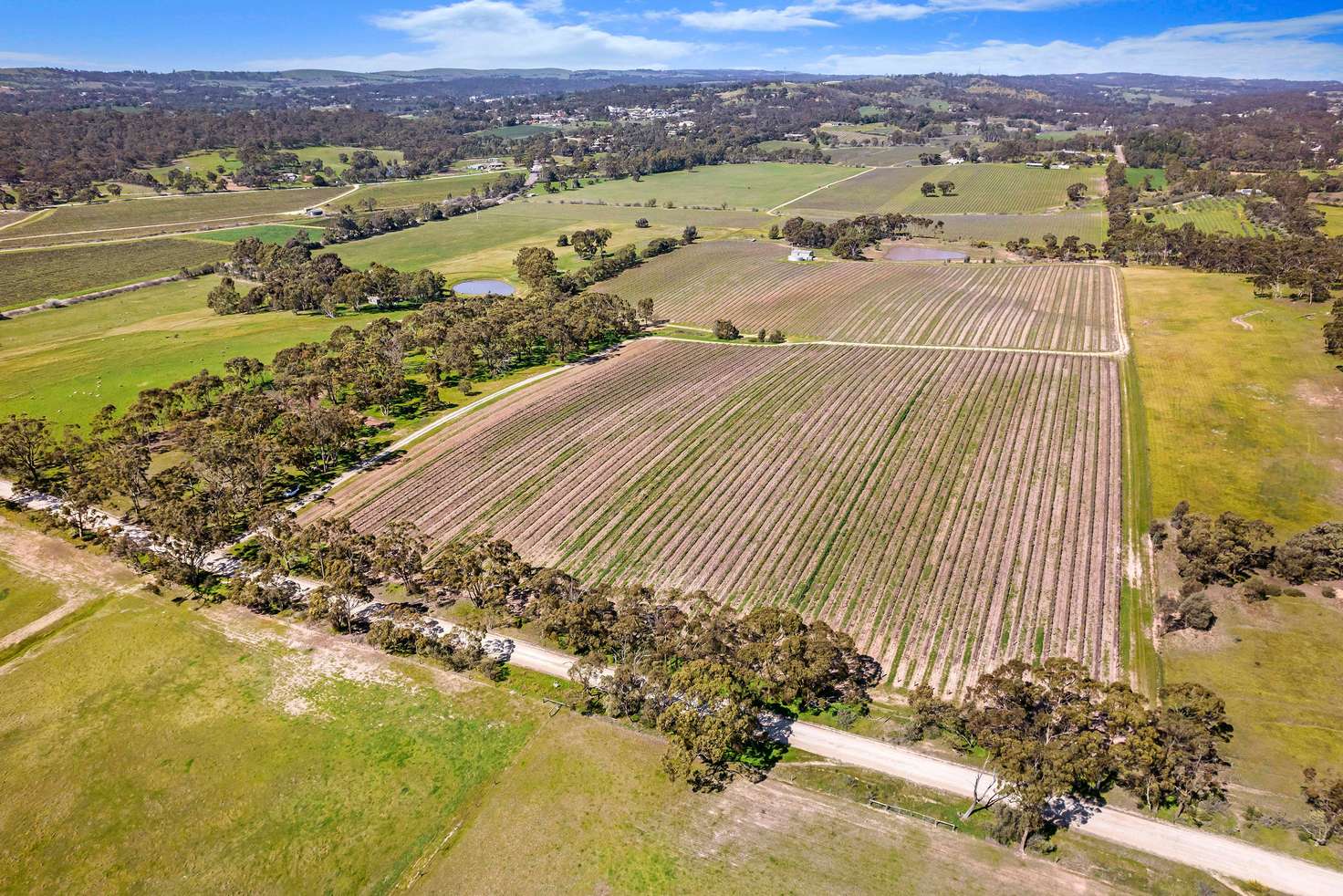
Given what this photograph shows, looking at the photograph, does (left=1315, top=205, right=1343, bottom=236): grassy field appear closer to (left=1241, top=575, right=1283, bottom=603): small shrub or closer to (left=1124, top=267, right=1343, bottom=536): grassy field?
(left=1124, top=267, right=1343, bottom=536): grassy field

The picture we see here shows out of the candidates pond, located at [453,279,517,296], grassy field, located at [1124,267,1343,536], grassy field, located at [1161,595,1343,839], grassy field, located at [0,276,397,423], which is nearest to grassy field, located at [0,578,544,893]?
grassy field, located at [1161,595,1343,839]

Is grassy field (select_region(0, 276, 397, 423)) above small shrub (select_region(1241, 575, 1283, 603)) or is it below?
above

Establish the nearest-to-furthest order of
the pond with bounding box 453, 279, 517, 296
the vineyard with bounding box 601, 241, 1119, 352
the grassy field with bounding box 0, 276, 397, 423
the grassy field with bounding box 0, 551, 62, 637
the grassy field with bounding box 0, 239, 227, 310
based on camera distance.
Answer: the grassy field with bounding box 0, 551, 62, 637
the grassy field with bounding box 0, 276, 397, 423
the vineyard with bounding box 601, 241, 1119, 352
the grassy field with bounding box 0, 239, 227, 310
the pond with bounding box 453, 279, 517, 296

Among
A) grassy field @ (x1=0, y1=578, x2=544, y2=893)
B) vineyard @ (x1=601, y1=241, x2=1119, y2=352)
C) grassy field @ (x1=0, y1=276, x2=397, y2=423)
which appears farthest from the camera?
vineyard @ (x1=601, y1=241, x2=1119, y2=352)

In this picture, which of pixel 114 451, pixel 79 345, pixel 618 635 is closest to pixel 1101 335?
pixel 618 635

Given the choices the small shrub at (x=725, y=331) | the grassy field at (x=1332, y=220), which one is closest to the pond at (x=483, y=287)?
the small shrub at (x=725, y=331)

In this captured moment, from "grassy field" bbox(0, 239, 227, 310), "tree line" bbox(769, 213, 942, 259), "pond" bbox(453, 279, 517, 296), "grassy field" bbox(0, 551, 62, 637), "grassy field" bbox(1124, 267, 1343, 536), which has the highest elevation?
"tree line" bbox(769, 213, 942, 259)

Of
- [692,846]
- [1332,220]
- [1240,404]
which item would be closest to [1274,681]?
[692,846]
